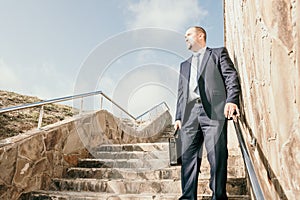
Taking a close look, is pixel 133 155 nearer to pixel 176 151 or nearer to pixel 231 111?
pixel 176 151

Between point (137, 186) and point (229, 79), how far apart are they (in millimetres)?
1478

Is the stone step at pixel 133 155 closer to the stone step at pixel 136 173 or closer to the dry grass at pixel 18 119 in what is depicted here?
the stone step at pixel 136 173

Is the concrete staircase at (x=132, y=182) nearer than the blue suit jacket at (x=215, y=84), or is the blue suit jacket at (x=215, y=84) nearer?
the blue suit jacket at (x=215, y=84)

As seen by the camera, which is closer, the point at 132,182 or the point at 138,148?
the point at 132,182

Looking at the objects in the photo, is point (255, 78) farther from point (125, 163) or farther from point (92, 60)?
point (92, 60)

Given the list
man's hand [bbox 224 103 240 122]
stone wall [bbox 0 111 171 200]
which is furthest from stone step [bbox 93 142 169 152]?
man's hand [bbox 224 103 240 122]

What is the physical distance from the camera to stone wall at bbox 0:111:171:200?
2768 millimetres

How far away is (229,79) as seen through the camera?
2.19 metres

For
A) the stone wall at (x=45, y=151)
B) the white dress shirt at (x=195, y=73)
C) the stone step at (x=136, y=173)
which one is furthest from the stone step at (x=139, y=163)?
the white dress shirt at (x=195, y=73)

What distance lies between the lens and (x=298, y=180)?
1.14 metres

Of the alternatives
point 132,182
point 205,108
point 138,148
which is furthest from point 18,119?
point 205,108

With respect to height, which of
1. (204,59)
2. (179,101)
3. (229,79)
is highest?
(204,59)

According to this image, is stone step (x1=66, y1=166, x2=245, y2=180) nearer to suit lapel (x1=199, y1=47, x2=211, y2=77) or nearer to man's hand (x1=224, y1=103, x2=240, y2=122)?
man's hand (x1=224, y1=103, x2=240, y2=122)

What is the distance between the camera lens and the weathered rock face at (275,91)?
1.17 metres
